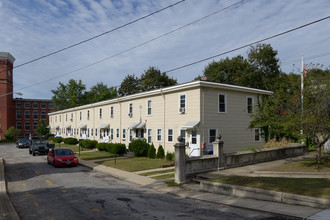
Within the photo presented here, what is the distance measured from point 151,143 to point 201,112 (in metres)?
7.55

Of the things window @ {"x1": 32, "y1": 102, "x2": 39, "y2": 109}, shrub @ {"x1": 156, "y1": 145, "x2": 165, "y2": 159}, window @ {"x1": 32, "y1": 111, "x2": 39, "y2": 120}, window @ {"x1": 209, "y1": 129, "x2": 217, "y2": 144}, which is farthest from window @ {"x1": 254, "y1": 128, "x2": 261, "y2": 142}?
window @ {"x1": 32, "y1": 102, "x2": 39, "y2": 109}

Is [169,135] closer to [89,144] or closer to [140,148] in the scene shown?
[140,148]

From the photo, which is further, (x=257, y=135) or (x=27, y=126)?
(x=27, y=126)

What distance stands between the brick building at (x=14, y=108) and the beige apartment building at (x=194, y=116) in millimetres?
47155

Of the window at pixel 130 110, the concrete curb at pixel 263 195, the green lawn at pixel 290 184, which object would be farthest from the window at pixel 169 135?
the concrete curb at pixel 263 195

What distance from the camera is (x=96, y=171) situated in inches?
758

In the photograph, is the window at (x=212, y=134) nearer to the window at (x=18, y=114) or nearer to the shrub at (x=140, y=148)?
the shrub at (x=140, y=148)

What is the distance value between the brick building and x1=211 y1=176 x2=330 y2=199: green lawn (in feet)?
212

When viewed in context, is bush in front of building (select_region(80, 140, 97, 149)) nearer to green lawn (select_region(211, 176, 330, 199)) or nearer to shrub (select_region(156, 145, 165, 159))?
shrub (select_region(156, 145, 165, 159))

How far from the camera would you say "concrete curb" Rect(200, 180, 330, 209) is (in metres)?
8.78

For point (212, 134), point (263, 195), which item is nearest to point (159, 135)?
point (212, 134)

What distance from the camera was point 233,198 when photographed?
10.7 metres

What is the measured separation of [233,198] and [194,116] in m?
11.7

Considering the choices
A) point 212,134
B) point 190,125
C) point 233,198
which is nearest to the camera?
point 233,198
